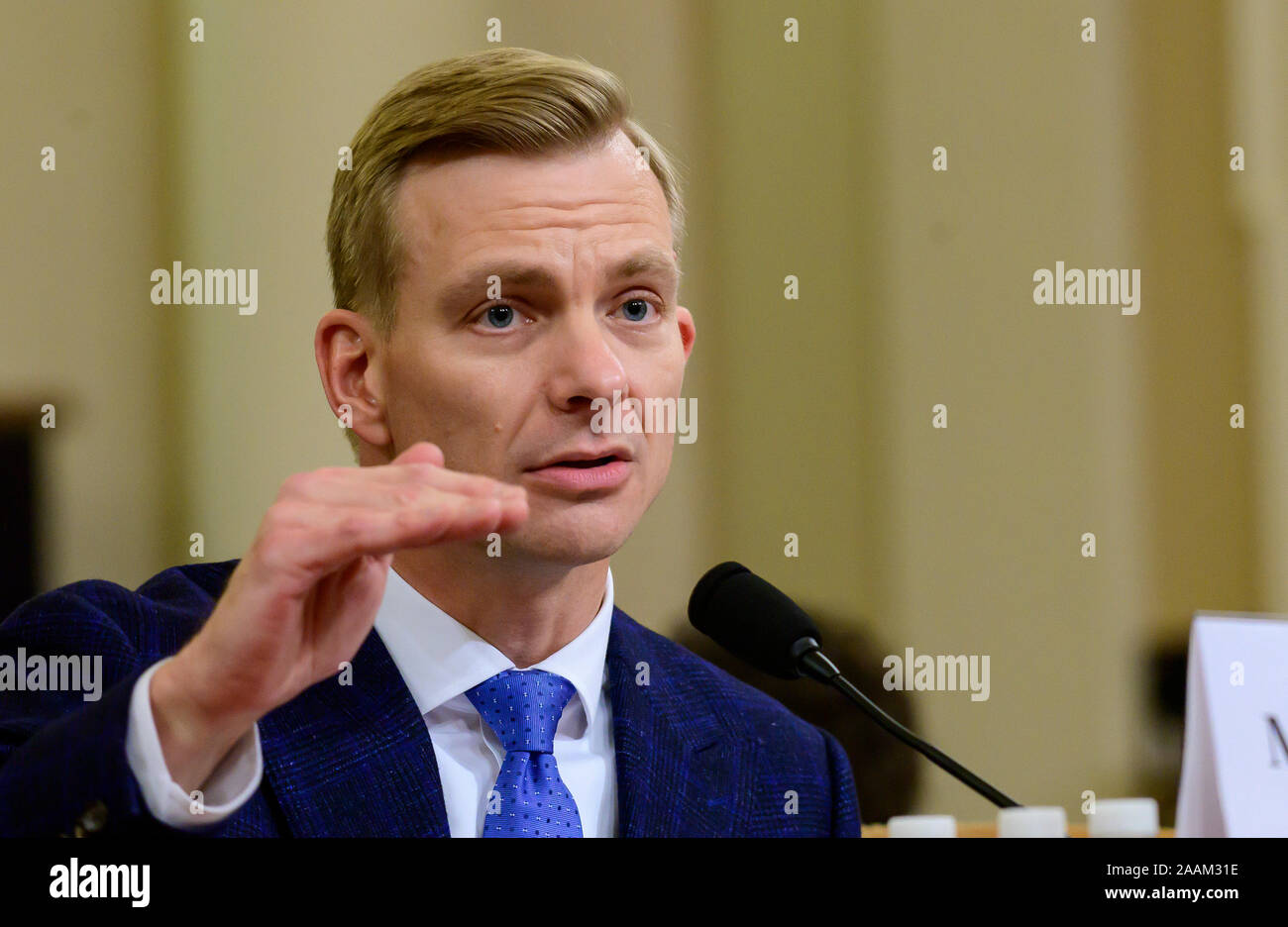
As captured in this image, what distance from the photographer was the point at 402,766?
4.76 ft

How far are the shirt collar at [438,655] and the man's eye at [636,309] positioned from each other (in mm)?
413

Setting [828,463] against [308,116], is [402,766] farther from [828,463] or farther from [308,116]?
[828,463]

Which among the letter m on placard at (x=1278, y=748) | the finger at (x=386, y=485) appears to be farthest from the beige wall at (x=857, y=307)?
the finger at (x=386, y=485)

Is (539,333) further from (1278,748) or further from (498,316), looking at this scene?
(1278,748)

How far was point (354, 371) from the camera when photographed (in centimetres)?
172

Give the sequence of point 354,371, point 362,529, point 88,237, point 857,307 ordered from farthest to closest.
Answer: point 857,307, point 88,237, point 354,371, point 362,529

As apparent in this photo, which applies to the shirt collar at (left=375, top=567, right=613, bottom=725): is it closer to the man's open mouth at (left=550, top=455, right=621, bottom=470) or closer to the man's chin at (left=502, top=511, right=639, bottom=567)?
the man's chin at (left=502, top=511, right=639, bottom=567)

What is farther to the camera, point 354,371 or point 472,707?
point 354,371

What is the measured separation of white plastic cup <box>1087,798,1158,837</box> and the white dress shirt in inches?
21.7

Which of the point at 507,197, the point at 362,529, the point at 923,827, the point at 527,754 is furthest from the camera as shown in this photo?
the point at 507,197

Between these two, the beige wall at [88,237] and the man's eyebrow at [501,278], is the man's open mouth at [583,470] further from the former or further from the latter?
the beige wall at [88,237]

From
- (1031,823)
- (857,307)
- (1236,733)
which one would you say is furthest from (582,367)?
(857,307)

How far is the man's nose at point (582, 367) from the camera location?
1.51 meters

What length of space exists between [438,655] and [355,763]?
0.58 feet
